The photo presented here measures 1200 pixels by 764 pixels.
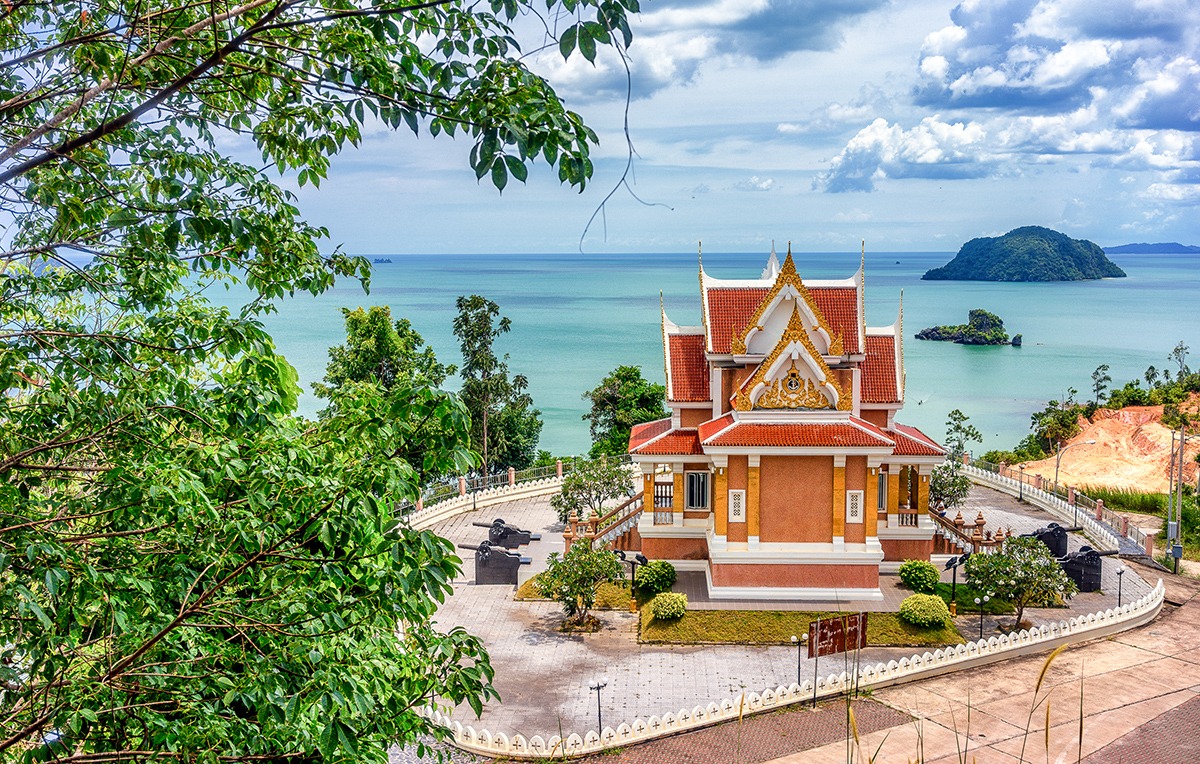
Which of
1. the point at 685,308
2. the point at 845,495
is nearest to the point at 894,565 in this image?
the point at 845,495

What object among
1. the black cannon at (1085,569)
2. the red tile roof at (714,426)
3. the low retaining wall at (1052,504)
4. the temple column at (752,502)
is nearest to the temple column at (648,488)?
the red tile roof at (714,426)

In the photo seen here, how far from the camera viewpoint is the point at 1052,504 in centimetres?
3091

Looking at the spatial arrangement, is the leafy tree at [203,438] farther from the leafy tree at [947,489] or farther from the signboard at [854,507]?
the leafy tree at [947,489]

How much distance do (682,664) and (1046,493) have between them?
18.6 metres

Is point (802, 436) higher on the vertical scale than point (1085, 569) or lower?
higher

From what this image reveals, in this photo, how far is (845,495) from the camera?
2156 centimetres

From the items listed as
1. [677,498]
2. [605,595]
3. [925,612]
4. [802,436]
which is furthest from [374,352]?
[925,612]

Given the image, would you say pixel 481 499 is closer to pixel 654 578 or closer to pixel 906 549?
pixel 654 578

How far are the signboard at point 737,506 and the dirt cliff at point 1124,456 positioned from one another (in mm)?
19606

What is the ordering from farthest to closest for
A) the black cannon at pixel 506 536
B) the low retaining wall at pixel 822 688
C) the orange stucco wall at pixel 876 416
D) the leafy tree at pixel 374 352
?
the leafy tree at pixel 374 352 → the black cannon at pixel 506 536 → the orange stucco wall at pixel 876 416 → the low retaining wall at pixel 822 688

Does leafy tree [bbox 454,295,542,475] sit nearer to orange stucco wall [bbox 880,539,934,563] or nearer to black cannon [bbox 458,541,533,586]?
black cannon [bbox 458,541,533,586]

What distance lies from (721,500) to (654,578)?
2.51 meters

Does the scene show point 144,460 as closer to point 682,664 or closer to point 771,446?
point 682,664

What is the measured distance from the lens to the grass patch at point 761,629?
64.7ft
